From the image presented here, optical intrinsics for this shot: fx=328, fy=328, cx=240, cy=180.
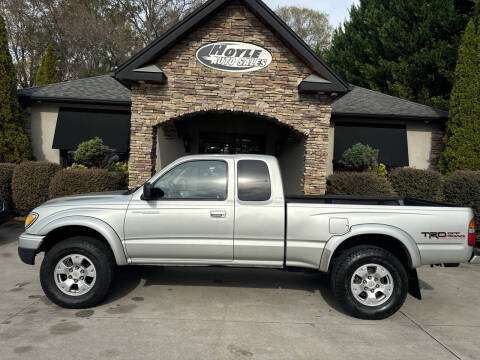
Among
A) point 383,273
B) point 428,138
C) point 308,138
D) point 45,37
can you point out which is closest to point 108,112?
point 308,138

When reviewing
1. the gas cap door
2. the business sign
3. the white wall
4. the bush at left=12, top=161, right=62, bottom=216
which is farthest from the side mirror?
the white wall

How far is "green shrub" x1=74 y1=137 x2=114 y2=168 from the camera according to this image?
9664 millimetres

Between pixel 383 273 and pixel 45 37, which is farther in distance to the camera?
pixel 45 37

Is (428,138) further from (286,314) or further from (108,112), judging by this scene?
(108,112)

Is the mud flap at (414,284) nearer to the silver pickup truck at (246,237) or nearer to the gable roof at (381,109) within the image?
the silver pickup truck at (246,237)

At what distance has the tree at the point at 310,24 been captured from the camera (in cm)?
3275

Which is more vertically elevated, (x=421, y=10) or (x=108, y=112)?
(x=421, y=10)

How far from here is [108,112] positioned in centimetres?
1180

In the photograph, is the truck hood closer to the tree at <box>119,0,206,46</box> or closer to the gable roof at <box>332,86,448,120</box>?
the gable roof at <box>332,86,448,120</box>

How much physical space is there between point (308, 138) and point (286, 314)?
5849mm

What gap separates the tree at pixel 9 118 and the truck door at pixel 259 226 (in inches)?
385

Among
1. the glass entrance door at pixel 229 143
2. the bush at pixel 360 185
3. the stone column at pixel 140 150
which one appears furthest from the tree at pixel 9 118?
the bush at pixel 360 185

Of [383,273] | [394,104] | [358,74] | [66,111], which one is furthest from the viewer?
[358,74]

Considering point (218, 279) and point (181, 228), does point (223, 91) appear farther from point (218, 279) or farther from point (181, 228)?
point (181, 228)
